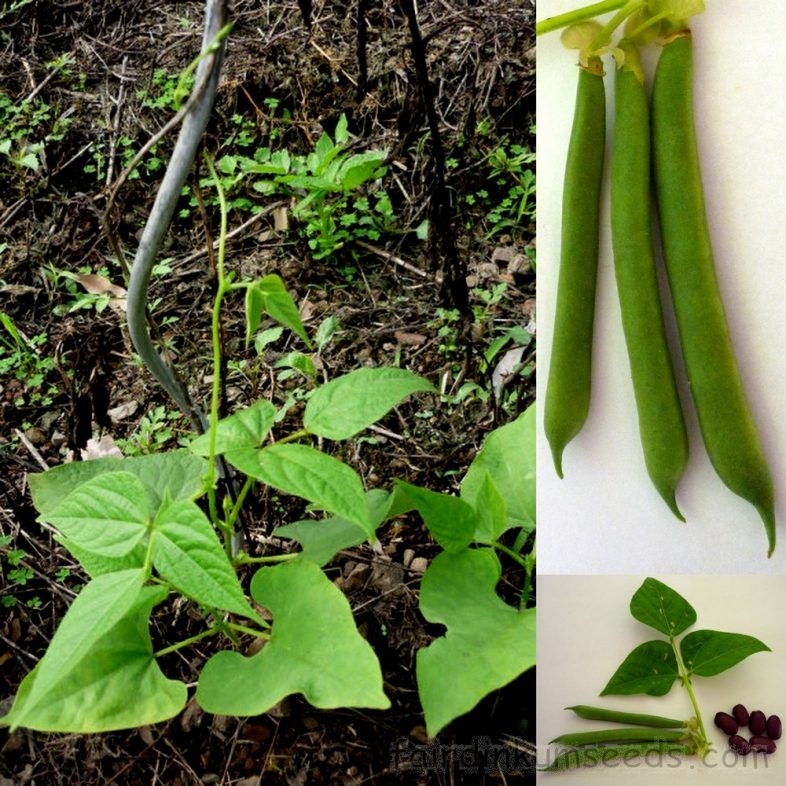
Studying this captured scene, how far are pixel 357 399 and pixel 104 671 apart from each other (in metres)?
0.33

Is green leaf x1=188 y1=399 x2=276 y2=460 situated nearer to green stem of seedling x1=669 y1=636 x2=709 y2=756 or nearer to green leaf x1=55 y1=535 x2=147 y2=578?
green leaf x1=55 y1=535 x2=147 y2=578

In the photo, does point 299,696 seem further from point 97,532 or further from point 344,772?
point 97,532

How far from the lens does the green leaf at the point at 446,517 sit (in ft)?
2.53

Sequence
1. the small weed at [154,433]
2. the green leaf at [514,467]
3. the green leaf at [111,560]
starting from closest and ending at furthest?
the green leaf at [111,560] → the green leaf at [514,467] → the small weed at [154,433]

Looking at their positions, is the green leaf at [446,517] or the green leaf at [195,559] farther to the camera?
the green leaf at [446,517]

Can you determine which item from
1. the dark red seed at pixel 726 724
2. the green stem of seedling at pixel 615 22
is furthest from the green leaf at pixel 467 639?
the green stem of seedling at pixel 615 22

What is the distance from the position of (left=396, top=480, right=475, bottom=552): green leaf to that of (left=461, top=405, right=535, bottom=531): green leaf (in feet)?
0.18

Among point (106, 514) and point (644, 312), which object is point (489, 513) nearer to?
point (644, 312)

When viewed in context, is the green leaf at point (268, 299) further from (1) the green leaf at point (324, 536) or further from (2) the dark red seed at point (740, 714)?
(2) the dark red seed at point (740, 714)

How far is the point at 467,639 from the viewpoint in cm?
72

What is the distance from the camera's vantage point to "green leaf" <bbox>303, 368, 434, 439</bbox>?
752mm

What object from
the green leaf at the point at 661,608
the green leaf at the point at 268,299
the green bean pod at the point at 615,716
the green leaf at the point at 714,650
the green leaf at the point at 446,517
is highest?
the green leaf at the point at 268,299

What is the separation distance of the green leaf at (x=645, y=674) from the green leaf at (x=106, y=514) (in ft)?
1.49

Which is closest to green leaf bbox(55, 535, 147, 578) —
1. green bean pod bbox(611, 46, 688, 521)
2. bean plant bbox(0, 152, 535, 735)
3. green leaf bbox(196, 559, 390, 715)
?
bean plant bbox(0, 152, 535, 735)
